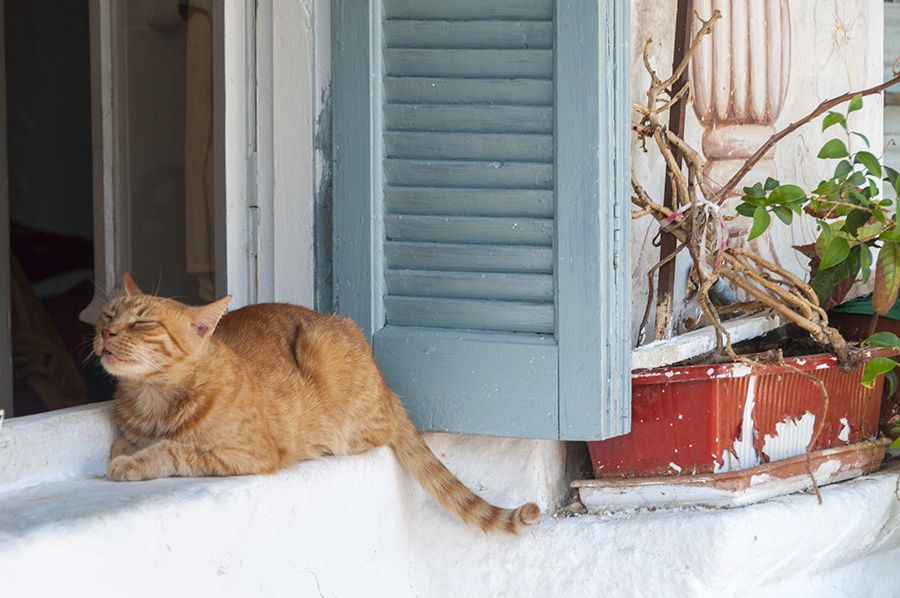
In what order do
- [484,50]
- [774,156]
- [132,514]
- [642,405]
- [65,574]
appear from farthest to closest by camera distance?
1. [774,156]
2. [642,405]
3. [484,50]
4. [132,514]
5. [65,574]

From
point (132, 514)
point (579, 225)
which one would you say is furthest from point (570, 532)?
point (132, 514)

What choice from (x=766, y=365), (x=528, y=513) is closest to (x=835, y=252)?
(x=766, y=365)

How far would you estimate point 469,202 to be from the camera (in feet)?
9.87

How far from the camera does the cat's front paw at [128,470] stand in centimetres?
252

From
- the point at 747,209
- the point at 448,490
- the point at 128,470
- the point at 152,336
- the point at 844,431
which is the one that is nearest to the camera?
the point at 128,470

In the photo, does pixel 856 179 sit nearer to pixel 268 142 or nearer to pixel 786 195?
pixel 786 195

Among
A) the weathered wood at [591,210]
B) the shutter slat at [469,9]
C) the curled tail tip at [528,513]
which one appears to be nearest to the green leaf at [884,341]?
the weathered wood at [591,210]

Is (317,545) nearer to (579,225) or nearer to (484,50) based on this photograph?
(579,225)

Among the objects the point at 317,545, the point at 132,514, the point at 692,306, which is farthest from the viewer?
the point at 692,306

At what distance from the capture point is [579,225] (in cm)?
289

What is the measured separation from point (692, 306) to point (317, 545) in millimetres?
1673

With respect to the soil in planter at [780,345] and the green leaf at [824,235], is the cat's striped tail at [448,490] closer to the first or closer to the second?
the soil in planter at [780,345]

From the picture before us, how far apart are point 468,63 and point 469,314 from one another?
2.05ft

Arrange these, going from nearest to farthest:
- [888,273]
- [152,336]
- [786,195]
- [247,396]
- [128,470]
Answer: [128,470] → [152,336] → [247,396] → [786,195] → [888,273]
